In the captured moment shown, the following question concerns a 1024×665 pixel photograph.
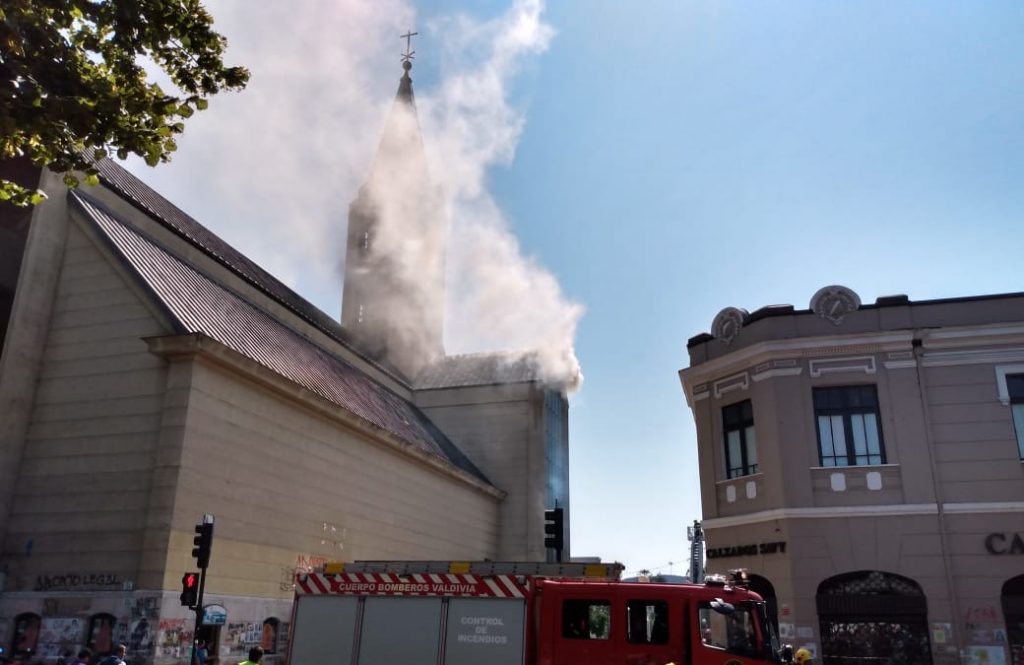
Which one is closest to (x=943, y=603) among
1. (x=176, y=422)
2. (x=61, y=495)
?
(x=176, y=422)

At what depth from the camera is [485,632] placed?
1152 cm

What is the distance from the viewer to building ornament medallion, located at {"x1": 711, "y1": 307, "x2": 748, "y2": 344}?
20297 millimetres

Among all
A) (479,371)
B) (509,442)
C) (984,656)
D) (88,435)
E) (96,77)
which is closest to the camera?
(96,77)

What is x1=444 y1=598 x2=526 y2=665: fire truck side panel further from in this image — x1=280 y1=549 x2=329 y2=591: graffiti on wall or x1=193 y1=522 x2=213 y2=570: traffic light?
x1=280 y1=549 x2=329 y2=591: graffiti on wall

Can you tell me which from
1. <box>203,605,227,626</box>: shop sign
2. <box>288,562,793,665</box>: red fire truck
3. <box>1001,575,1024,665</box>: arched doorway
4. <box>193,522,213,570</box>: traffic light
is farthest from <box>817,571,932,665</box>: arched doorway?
<box>203,605,227,626</box>: shop sign

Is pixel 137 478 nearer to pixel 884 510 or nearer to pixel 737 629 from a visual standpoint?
pixel 737 629

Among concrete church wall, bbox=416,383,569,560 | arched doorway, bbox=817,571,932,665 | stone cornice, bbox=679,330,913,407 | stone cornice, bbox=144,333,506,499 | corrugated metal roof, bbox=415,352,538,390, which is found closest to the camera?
arched doorway, bbox=817,571,932,665

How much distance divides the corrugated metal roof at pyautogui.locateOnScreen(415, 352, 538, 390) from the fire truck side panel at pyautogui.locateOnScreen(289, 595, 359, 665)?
29.9 meters

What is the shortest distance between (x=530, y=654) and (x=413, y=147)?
133ft

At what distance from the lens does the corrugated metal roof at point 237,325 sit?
2084cm

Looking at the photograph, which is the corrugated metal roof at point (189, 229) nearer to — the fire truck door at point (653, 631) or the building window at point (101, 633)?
the building window at point (101, 633)

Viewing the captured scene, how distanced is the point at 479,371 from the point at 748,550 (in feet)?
90.7

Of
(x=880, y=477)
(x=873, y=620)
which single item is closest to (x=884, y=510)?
(x=880, y=477)

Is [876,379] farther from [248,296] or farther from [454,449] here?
[454,449]
